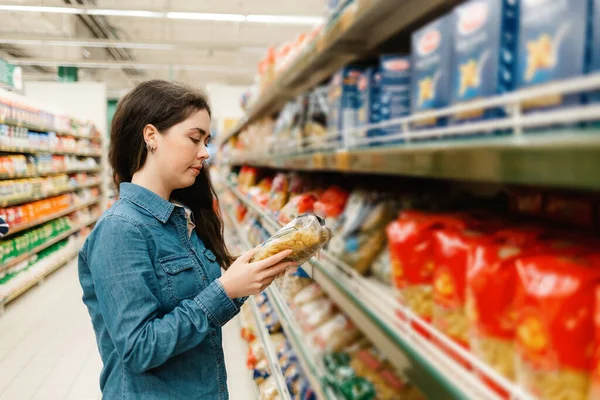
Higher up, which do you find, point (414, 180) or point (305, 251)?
point (414, 180)

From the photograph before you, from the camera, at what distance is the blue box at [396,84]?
1227 mm

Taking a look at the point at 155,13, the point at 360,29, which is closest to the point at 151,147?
the point at 360,29

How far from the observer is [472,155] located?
0.69 metres

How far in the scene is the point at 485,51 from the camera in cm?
79

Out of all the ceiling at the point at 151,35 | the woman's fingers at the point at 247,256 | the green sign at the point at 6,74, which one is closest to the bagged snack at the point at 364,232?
the woman's fingers at the point at 247,256

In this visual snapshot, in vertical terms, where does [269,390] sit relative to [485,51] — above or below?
below

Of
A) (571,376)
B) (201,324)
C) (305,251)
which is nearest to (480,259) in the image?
(571,376)

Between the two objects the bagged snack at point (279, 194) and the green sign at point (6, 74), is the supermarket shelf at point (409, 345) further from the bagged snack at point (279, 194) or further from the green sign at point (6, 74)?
the green sign at point (6, 74)

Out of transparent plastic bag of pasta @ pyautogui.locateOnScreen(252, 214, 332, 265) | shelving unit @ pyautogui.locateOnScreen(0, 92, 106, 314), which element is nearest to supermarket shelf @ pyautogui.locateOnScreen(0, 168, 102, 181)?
shelving unit @ pyautogui.locateOnScreen(0, 92, 106, 314)

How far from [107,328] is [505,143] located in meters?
1.23

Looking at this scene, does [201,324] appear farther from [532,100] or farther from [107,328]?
[532,100]

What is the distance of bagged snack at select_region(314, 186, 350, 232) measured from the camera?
5.86 ft

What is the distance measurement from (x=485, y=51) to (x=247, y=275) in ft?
2.99

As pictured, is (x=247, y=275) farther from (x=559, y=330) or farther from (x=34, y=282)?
(x=34, y=282)
